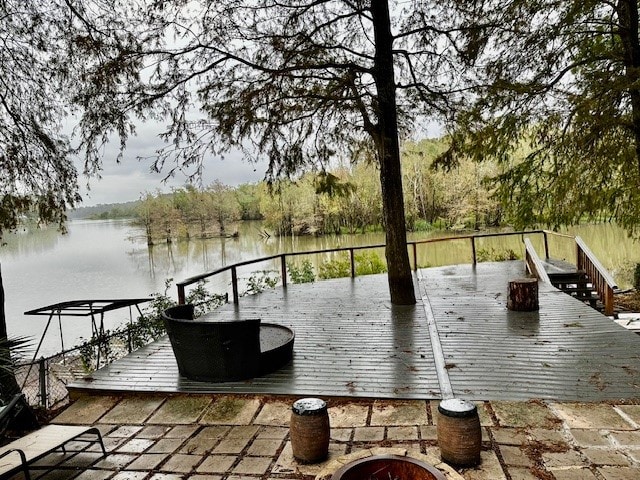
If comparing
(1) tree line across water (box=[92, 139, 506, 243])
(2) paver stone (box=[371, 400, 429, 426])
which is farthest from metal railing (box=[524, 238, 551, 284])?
(1) tree line across water (box=[92, 139, 506, 243])

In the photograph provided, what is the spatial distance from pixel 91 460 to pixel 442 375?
9.07 ft

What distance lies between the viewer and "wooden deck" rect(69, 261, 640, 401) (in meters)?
3.45

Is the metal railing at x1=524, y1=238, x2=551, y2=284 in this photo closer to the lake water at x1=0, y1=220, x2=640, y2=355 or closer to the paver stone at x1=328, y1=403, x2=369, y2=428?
the lake water at x1=0, y1=220, x2=640, y2=355

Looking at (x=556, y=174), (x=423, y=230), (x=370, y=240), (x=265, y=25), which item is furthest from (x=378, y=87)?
(x=423, y=230)

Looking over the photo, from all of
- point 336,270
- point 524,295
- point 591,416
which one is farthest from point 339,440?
point 336,270

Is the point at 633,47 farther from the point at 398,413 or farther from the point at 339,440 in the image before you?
the point at 339,440

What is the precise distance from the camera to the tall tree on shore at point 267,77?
557 cm

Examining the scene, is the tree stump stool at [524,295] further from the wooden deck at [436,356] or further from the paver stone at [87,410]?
the paver stone at [87,410]

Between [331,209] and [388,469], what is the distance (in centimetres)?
1955

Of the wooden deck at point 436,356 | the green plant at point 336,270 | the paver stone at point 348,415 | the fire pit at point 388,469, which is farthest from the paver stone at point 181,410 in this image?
the green plant at point 336,270

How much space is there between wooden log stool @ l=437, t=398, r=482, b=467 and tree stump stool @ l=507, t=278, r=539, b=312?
4023 mm

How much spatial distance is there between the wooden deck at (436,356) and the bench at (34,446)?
0.93m

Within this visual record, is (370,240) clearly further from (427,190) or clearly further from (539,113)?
(539,113)

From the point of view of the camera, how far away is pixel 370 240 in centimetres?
2359
